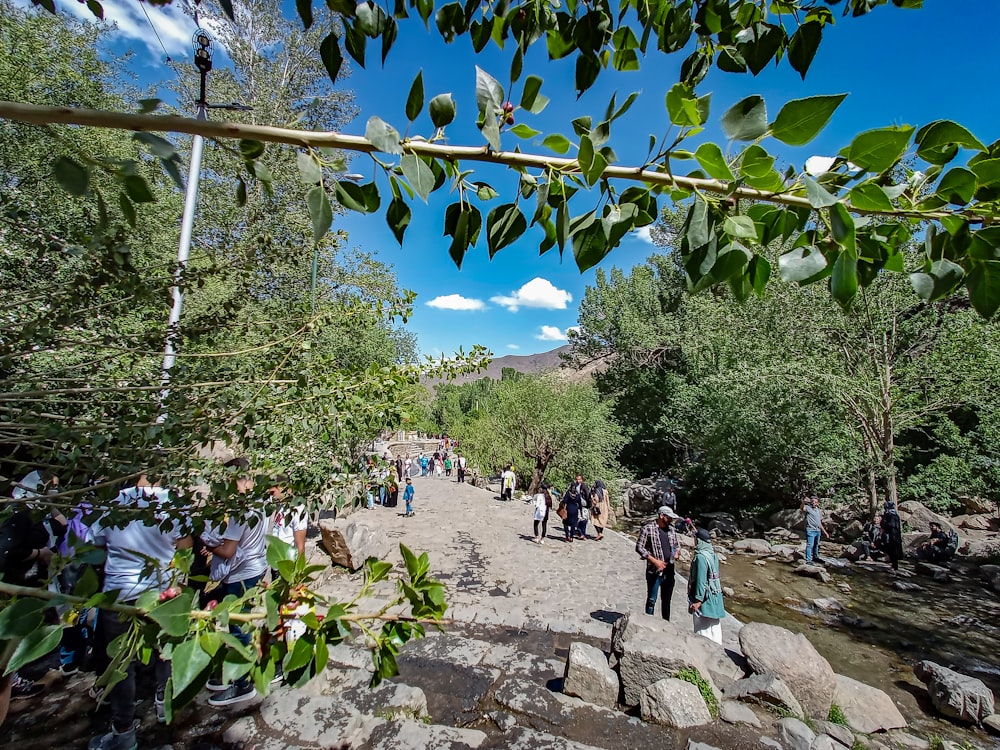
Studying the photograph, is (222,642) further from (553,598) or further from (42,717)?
(553,598)

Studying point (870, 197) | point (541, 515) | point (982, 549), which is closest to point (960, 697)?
point (870, 197)

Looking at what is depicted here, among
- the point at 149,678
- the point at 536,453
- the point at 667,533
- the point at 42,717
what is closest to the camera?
the point at 42,717

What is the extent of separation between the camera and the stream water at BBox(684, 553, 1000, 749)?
7.34m

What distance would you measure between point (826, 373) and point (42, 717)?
18.2 meters

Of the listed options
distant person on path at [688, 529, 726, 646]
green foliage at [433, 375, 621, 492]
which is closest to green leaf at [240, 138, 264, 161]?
distant person on path at [688, 529, 726, 646]

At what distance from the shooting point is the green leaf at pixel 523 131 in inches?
44.6

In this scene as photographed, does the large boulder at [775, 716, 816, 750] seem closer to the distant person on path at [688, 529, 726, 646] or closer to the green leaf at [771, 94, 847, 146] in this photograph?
the distant person on path at [688, 529, 726, 646]

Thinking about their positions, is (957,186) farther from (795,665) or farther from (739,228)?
(795,665)

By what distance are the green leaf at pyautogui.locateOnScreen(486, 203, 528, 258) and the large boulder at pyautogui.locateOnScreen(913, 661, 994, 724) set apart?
8417mm

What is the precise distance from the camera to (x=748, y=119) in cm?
101

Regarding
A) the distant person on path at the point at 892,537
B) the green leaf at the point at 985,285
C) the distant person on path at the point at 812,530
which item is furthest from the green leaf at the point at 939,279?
the distant person on path at the point at 892,537

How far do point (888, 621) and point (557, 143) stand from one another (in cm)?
1306

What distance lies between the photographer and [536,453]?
73.4 feet

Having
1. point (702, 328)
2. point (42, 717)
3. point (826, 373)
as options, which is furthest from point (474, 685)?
point (702, 328)
